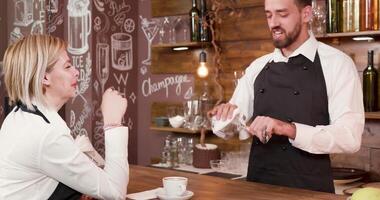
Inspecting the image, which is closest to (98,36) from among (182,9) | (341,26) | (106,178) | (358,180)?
(182,9)

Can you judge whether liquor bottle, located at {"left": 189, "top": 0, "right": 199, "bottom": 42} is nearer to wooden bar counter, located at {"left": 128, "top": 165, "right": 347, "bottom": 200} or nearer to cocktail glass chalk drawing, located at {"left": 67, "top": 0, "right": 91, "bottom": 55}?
cocktail glass chalk drawing, located at {"left": 67, "top": 0, "right": 91, "bottom": 55}

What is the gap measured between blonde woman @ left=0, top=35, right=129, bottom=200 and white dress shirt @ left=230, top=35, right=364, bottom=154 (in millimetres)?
848

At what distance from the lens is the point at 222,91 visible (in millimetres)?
4020

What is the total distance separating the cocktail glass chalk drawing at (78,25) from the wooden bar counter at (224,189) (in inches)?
90.1

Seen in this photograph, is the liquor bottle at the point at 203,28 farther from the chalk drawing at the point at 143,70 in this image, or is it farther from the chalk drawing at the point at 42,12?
the chalk drawing at the point at 42,12

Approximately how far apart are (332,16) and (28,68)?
2.11 m

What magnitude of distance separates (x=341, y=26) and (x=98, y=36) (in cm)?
213

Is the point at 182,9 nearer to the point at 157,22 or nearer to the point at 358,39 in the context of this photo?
the point at 157,22

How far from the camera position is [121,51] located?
4570 mm

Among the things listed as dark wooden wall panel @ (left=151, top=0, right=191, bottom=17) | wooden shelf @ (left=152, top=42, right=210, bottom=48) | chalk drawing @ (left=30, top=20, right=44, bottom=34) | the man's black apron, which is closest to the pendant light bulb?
wooden shelf @ (left=152, top=42, right=210, bottom=48)

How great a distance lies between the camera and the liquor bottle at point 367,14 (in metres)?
3.02

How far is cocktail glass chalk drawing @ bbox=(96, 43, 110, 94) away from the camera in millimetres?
4395

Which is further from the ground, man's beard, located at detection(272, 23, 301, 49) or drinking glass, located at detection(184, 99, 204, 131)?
man's beard, located at detection(272, 23, 301, 49)

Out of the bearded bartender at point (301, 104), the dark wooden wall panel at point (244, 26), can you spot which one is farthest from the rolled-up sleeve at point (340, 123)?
the dark wooden wall panel at point (244, 26)
